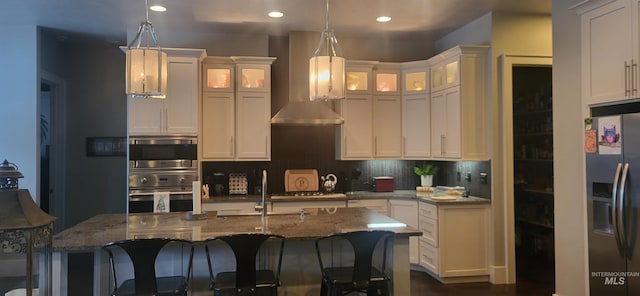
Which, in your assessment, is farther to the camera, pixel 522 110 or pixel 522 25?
pixel 522 110

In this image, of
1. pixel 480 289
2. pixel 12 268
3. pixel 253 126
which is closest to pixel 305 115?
pixel 253 126

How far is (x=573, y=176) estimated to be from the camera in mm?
3744

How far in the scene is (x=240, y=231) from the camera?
290 cm

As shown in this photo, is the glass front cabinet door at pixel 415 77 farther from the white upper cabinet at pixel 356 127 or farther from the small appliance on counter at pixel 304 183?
the small appliance on counter at pixel 304 183

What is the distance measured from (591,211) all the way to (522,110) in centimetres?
266

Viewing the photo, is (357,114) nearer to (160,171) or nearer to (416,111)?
(416,111)

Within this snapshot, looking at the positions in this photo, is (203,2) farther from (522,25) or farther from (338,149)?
(522,25)

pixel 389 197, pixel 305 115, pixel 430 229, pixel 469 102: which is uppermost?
pixel 469 102

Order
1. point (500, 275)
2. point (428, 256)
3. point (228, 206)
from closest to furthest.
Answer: point (500, 275)
point (428, 256)
point (228, 206)

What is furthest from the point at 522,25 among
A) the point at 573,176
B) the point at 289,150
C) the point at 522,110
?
the point at 289,150

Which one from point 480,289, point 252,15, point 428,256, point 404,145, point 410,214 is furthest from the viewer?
point 404,145

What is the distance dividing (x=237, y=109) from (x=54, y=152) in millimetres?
2776

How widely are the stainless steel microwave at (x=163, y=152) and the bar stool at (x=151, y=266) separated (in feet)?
7.06

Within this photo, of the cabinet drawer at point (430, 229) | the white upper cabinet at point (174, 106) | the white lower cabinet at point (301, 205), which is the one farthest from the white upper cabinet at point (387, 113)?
the white upper cabinet at point (174, 106)
